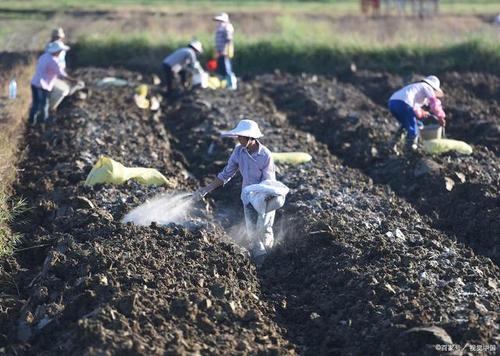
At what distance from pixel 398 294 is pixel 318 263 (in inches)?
51.1

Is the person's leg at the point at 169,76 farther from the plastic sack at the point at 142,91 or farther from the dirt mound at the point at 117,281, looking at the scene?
the dirt mound at the point at 117,281

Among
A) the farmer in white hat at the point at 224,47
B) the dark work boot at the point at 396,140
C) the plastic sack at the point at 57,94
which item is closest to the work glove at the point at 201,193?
the dark work boot at the point at 396,140

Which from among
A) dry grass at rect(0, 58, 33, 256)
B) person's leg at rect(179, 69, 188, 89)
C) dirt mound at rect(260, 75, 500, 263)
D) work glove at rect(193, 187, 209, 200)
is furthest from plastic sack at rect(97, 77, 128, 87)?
work glove at rect(193, 187, 209, 200)

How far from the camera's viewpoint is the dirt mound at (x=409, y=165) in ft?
35.3

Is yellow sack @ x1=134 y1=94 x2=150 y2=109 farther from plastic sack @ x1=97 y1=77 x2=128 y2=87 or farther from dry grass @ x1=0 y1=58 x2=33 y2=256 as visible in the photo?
dry grass @ x1=0 y1=58 x2=33 y2=256

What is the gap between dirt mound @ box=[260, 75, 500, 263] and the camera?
424 inches

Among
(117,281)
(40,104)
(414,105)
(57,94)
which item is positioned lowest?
(57,94)

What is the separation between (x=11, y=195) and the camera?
11625 mm

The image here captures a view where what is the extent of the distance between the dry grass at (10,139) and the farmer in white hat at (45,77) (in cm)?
36

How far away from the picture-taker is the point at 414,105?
43.9ft

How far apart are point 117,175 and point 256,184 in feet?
7.94

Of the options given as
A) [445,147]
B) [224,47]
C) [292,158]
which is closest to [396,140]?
[445,147]

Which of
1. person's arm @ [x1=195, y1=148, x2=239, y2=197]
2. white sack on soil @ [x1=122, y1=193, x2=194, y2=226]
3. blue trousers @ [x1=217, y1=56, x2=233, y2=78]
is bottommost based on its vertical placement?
blue trousers @ [x1=217, y1=56, x2=233, y2=78]

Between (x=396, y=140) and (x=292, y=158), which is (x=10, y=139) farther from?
(x=396, y=140)
